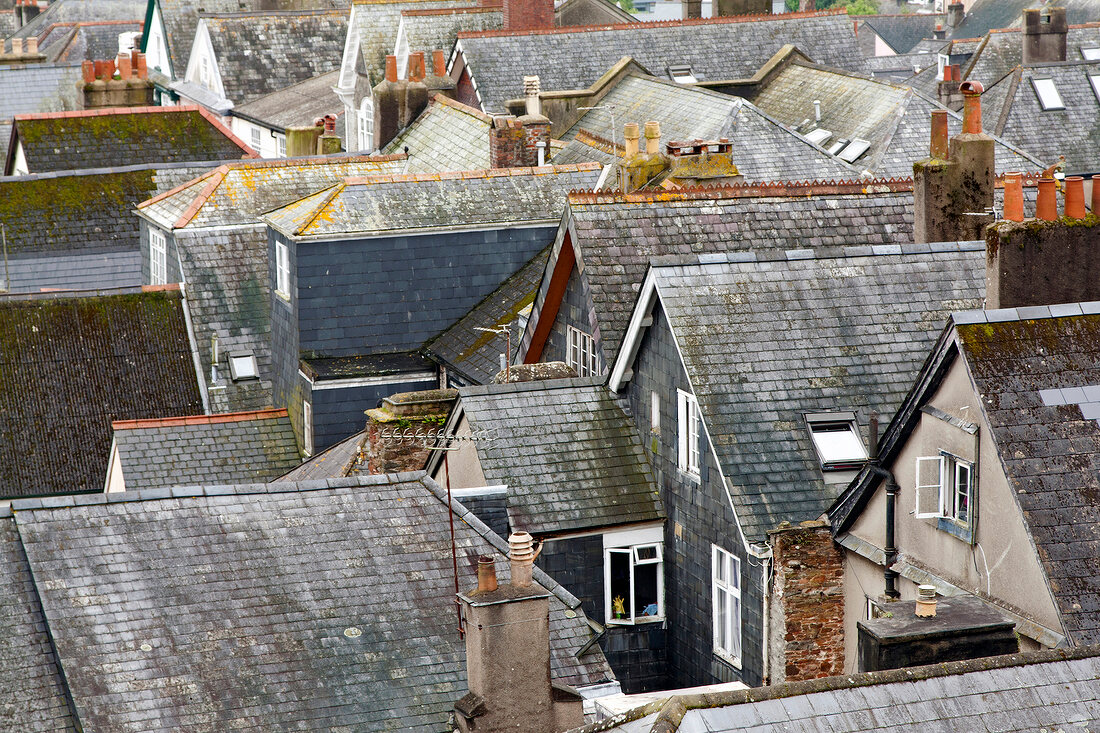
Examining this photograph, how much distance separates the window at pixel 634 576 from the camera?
21.3 m

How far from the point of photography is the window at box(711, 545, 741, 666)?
778 inches

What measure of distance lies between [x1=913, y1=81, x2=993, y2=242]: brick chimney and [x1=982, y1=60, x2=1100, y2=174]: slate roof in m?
25.8

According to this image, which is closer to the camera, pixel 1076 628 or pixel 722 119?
pixel 1076 628

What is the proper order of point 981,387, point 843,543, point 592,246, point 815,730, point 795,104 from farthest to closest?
point 795,104, point 592,246, point 843,543, point 981,387, point 815,730

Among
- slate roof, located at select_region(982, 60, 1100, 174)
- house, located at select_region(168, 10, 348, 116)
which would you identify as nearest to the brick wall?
slate roof, located at select_region(982, 60, 1100, 174)

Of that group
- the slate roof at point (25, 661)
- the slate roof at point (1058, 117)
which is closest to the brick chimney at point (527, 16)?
the slate roof at point (1058, 117)

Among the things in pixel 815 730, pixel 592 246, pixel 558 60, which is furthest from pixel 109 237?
pixel 815 730

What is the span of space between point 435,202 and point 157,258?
8.95m

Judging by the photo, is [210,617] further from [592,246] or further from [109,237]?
[109,237]

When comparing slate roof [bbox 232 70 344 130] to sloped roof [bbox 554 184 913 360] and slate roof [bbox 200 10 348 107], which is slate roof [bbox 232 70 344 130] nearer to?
slate roof [bbox 200 10 348 107]

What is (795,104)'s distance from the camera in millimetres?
44531

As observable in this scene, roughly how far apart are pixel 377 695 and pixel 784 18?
3627 cm

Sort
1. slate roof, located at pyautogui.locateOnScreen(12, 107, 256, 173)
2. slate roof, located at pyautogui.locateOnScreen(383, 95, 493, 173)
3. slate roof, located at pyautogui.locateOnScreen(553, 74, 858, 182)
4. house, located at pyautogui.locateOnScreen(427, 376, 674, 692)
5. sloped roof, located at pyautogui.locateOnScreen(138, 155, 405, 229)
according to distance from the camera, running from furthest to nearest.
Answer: slate roof, located at pyautogui.locateOnScreen(12, 107, 256, 173)
slate roof, located at pyautogui.locateOnScreen(383, 95, 493, 173)
slate roof, located at pyautogui.locateOnScreen(553, 74, 858, 182)
sloped roof, located at pyautogui.locateOnScreen(138, 155, 405, 229)
house, located at pyautogui.locateOnScreen(427, 376, 674, 692)

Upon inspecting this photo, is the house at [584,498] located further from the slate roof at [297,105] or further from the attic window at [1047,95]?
the slate roof at [297,105]
